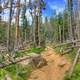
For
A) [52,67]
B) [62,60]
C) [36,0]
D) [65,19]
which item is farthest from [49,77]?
[65,19]

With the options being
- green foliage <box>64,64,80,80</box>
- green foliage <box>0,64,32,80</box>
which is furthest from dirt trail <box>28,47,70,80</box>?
green foliage <box>64,64,80,80</box>

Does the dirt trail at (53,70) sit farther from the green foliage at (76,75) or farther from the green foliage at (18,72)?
the green foliage at (76,75)

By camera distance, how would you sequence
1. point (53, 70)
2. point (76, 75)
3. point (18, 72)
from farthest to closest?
1. point (53, 70)
2. point (18, 72)
3. point (76, 75)

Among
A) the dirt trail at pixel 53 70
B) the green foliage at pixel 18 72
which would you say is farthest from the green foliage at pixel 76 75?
the green foliage at pixel 18 72

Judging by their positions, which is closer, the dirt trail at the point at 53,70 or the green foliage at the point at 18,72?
the green foliage at the point at 18,72

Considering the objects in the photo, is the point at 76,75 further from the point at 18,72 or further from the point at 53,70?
the point at 18,72

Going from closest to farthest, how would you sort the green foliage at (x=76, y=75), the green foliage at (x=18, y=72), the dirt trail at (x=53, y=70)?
the green foliage at (x=76, y=75)
the green foliage at (x=18, y=72)
the dirt trail at (x=53, y=70)

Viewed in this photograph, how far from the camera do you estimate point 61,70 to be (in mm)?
19219

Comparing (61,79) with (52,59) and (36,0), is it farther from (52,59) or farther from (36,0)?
(36,0)

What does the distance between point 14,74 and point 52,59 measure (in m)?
6.55

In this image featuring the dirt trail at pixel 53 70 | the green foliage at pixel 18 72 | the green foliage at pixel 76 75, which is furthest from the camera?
the dirt trail at pixel 53 70

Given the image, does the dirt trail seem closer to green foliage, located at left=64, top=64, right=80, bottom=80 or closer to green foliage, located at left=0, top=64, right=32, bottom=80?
green foliage, located at left=0, top=64, right=32, bottom=80

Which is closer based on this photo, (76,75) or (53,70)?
(76,75)

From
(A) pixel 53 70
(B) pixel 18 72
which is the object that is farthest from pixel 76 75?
(B) pixel 18 72
